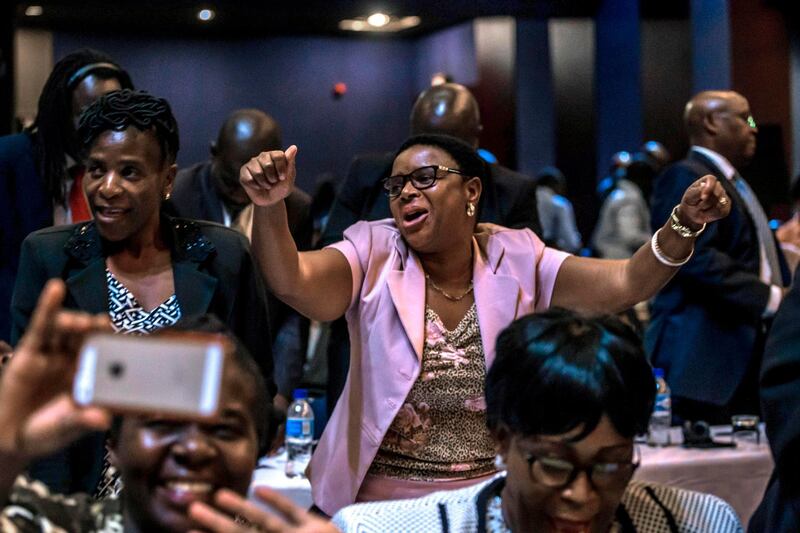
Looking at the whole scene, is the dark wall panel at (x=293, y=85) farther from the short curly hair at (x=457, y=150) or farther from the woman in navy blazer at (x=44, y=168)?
the short curly hair at (x=457, y=150)

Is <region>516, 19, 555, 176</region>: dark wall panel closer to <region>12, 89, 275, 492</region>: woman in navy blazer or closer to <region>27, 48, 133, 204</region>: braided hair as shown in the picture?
<region>27, 48, 133, 204</region>: braided hair

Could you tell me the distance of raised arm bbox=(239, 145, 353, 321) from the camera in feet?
8.61

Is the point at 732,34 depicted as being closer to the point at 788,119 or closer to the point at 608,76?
the point at 788,119

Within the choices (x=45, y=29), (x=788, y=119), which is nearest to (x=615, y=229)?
(x=788, y=119)

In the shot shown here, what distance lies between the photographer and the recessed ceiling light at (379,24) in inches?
565

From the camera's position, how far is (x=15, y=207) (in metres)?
3.50

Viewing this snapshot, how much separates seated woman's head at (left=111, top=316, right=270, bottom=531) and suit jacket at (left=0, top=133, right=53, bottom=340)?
192 cm

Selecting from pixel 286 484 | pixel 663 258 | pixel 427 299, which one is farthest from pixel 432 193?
pixel 286 484

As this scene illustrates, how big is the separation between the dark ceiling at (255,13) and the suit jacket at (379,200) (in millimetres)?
8505

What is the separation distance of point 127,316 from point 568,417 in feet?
3.73

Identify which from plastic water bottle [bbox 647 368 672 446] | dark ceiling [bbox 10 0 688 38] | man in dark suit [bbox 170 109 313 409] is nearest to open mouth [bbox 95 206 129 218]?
man in dark suit [bbox 170 109 313 409]

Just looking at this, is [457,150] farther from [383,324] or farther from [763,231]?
[763,231]

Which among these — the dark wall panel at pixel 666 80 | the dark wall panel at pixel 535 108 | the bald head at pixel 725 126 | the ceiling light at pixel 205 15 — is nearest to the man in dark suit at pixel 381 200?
the bald head at pixel 725 126

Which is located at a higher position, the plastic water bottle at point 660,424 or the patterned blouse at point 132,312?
the patterned blouse at point 132,312
